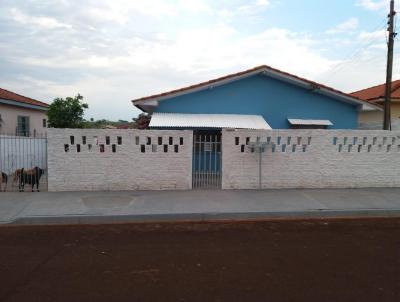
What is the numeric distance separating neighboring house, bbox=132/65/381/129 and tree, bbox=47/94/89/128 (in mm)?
6080

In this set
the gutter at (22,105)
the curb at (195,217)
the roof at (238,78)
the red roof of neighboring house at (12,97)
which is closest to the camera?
the curb at (195,217)

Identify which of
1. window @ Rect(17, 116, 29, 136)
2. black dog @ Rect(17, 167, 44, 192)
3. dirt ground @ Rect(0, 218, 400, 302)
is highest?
window @ Rect(17, 116, 29, 136)

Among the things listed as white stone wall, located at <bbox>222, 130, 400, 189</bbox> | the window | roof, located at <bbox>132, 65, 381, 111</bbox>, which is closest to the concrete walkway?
white stone wall, located at <bbox>222, 130, 400, 189</bbox>

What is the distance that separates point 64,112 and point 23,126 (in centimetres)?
226

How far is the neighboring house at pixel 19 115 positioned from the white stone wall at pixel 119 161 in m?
7.95

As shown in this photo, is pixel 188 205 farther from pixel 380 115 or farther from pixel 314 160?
pixel 380 115

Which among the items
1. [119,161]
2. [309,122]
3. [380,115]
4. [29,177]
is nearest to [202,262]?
[119,161]

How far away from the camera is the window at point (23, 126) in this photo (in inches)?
673

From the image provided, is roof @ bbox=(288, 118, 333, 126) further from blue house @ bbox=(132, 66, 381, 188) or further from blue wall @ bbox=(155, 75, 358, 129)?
blue wall @ bbox=(155, 75, 358, 129)

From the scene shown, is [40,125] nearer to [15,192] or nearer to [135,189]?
[15,192]

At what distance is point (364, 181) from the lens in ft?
32.3

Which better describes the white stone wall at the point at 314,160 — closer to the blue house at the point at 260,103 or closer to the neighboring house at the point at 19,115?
the blue house at the point at 260,103

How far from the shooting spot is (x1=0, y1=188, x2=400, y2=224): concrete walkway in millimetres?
7069

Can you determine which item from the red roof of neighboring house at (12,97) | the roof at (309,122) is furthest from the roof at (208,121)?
the red roof of neighboring house at (12,97)
